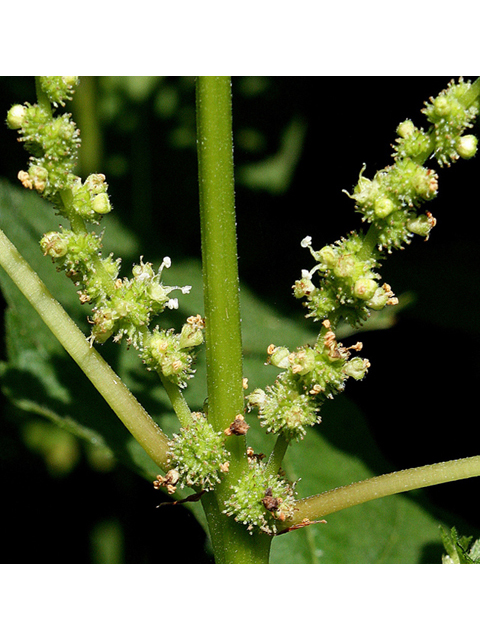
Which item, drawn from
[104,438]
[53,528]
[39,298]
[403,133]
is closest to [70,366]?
[104,438]

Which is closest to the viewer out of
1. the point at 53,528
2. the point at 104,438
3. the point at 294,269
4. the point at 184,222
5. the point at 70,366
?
the point at 104,438

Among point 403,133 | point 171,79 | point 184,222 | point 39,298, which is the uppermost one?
point 171,79

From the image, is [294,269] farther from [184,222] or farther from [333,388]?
[333,388]

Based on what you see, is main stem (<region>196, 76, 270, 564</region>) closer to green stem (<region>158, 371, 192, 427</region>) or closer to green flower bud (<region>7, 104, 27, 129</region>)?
green stem (<region>158, 371, 192, 427</region>)

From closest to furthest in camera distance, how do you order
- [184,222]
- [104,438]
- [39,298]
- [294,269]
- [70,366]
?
[39,298] → [104,438] → [70,366] → [294,269] → [184,222]

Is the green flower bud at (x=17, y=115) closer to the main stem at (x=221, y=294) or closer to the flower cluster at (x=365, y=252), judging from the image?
the main stem at (x=221, y=294)

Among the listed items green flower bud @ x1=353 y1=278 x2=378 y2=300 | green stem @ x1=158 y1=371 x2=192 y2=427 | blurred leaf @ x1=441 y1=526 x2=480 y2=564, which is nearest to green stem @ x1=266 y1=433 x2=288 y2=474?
green stem @ x1=158 y1=371 x2=192 y2=427

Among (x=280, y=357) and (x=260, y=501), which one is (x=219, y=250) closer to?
(x=280, y=357)
